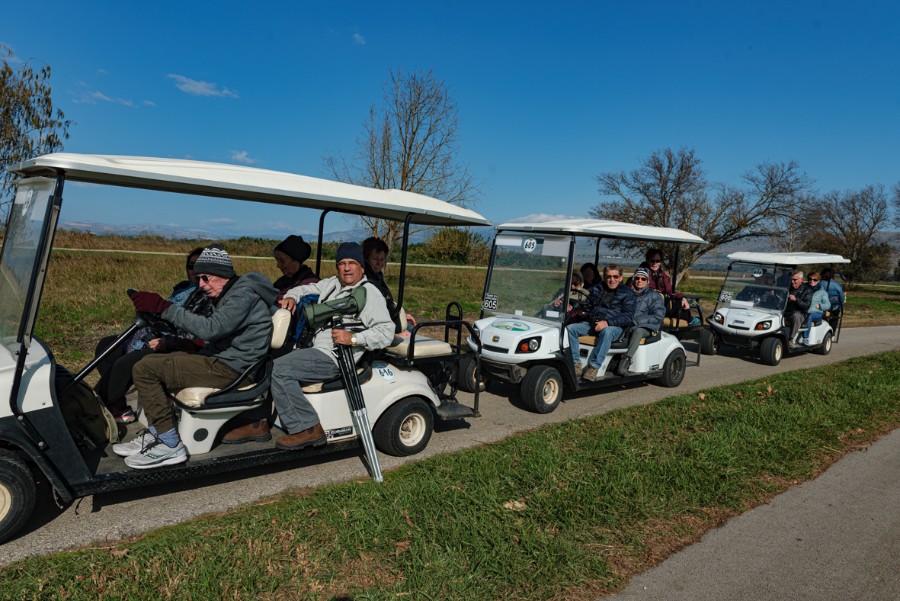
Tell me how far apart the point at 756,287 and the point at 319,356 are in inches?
367

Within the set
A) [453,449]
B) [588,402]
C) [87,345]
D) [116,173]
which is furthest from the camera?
[87,345]

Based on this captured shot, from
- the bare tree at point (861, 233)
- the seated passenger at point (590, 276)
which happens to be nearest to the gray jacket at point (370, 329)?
the seated passenger at point (590, 276)

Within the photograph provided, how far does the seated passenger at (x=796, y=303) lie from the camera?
1075 centimetres

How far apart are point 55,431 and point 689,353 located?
10352 mm

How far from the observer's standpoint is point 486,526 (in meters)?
3.63

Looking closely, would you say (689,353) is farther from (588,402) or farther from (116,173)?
(116,173)

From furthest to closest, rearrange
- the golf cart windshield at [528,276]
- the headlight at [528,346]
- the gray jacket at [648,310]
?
the gray jacket at [648,310]
the golf cart windshield at [528,276]
the headlight at [528,346]

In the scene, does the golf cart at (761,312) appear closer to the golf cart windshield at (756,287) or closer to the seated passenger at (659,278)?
the golf cart windshield at (756,287)

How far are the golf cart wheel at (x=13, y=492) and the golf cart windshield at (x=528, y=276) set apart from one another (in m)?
5.10

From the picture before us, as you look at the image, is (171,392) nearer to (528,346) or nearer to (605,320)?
(528,346)

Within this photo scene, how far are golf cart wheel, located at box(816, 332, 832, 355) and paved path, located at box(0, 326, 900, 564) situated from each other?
18.9 ft

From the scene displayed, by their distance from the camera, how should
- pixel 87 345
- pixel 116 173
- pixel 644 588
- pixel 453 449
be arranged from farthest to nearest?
1. pixel 87 345
2. pixel 453 449
3. pixel 116 173
4. pixel 644 588

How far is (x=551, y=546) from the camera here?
137 inches

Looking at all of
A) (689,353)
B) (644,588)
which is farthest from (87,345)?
(689,353)
